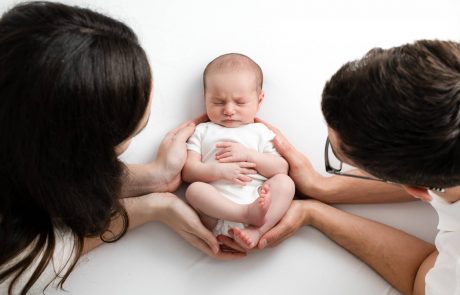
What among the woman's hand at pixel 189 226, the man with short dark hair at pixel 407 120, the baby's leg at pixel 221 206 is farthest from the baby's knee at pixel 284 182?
the man with short dark hair at pixel 407 120

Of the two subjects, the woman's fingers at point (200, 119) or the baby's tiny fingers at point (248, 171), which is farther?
the woman's fingers at point (200, 119)

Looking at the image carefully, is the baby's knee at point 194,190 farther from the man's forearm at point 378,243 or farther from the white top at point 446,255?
the white top at point 446,255

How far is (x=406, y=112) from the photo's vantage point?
0.80 meters

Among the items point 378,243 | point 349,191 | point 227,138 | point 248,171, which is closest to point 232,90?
point 227,138

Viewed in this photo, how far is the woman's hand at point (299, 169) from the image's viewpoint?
1424mm

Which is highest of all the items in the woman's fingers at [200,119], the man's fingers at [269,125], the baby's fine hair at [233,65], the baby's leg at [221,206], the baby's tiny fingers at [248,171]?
the baby's fine hair at [233,65]

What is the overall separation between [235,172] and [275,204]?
0.15 m

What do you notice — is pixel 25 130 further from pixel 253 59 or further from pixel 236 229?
pixel 253 59

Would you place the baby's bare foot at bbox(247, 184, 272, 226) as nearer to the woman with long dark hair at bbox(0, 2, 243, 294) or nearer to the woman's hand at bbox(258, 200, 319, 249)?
the woman's hand at bbox(258, 200, 319, 249)

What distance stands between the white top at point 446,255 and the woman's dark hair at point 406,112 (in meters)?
0.23

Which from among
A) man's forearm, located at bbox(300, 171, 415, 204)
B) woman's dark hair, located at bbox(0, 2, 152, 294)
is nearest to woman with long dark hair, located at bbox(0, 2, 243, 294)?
woman's dark hair, located at bbox(0, 2, 152, 294)

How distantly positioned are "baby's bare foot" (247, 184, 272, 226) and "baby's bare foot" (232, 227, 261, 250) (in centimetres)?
3

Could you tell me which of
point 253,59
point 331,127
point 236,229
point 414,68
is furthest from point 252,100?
point 414,68

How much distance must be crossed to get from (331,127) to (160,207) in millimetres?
635
